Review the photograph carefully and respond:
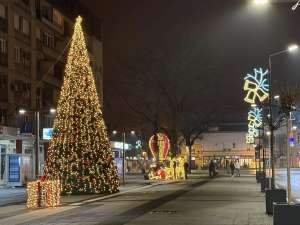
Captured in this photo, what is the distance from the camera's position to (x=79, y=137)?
3244 cm

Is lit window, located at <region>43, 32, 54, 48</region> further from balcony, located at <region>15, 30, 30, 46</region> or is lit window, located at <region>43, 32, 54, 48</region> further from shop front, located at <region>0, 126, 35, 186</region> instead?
Answer: shop front, located at <region>0, 126, 35, 186</region>

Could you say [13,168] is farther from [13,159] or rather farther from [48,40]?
[48,40]

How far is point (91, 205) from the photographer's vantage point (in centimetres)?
2603

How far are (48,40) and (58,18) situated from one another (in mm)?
4425

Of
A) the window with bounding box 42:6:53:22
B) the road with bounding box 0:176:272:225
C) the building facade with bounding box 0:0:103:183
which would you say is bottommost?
the road with bounding box 0:176:272:225

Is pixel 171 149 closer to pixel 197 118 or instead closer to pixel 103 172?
pixel 197 118

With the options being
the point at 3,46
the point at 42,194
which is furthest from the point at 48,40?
the point at 42,194

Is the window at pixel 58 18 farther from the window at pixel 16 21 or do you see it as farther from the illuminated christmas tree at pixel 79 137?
the illuminated christmas tree at pixel 79 137

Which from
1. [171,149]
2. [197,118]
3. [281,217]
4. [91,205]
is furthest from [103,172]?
[197,118]

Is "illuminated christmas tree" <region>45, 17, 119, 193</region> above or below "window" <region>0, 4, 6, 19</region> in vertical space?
below

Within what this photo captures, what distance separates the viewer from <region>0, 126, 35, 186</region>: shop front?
1774 inches

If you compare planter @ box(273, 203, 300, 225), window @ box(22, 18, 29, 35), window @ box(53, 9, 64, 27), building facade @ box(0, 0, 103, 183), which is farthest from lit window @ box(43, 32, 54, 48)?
planter @ box(273, 203, 300, 225)

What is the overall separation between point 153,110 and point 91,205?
39511 millimetres

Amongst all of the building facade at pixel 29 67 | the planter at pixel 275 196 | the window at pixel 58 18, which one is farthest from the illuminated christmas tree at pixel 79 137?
the window at pixel 58 18
